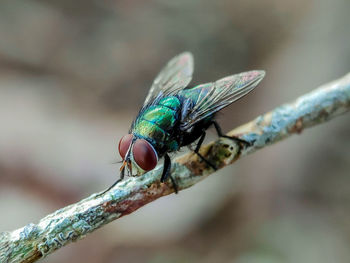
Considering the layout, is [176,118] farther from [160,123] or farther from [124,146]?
[124,146]

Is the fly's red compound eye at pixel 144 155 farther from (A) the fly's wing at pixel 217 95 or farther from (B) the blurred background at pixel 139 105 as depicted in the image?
(B) the blurred background at pixel 139 105

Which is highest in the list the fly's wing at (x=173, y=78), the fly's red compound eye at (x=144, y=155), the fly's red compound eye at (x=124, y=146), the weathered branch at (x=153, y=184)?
the fly's wing at (x=173, y=78)

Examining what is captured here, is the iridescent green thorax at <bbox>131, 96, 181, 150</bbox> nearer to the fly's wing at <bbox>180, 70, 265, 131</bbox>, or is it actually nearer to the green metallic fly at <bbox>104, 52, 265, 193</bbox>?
the green metallic fly at <bbox>104, 52, 265, 193</bbox>

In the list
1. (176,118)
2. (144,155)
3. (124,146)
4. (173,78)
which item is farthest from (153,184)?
(173,78)

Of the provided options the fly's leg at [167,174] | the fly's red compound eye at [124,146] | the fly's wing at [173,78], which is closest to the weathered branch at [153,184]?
the fly's leg at [167,174]

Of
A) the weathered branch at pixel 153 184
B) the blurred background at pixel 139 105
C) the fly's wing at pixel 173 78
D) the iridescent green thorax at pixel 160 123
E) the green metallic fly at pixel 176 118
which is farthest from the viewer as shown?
the blurred background at pixel 139 105

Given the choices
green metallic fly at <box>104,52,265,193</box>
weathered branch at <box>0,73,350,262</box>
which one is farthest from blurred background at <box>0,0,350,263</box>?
weathered branch at <box>0,73,350,262</box>
